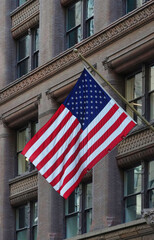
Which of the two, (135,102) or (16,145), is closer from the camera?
(135,102)

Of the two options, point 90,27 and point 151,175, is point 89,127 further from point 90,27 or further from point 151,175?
point 90,27

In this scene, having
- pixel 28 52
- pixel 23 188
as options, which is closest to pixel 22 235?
pixel 23 188

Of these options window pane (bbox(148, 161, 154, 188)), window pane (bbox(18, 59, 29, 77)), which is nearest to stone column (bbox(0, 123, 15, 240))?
window pane (bbox(18, 59, 29, 77))

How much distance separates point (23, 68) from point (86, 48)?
716 cm

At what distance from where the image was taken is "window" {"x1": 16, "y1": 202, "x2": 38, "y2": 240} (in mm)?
42000

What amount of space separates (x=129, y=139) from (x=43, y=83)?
727 centimetres

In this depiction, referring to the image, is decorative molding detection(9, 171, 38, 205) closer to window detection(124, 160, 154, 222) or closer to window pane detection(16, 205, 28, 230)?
window pane detection(16, 205, 28, 230)

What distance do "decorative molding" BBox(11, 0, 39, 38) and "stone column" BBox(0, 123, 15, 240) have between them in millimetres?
4706

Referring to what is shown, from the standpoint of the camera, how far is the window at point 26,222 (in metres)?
42.0

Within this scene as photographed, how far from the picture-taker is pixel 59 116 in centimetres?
2866

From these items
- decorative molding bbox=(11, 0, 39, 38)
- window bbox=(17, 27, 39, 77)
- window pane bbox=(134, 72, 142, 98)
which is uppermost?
decorative molding bbox=(11, 0, 39, 38)

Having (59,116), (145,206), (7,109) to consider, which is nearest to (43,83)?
(7,109)

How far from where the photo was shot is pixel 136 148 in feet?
116

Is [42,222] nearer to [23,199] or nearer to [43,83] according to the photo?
[23,199]
